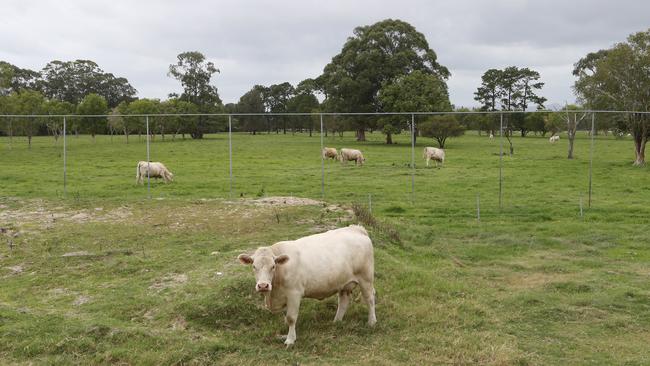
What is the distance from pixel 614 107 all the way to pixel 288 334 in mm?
28039

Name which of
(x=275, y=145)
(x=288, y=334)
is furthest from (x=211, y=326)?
(x=275, y=145)

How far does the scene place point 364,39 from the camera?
158 feet

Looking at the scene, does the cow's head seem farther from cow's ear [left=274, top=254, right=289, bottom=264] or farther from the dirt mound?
the dirt mound

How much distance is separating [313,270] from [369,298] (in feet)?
2.93

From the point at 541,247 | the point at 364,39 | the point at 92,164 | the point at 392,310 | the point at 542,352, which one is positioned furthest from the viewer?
the point at 364,39

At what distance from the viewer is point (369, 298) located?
660cm

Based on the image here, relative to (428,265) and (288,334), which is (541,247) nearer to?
(428,265)

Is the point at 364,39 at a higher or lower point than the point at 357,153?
higher

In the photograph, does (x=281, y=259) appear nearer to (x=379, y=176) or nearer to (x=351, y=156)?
(x=379, y=176)

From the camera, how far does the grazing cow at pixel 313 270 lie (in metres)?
5.87

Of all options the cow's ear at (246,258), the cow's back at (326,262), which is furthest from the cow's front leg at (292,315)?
the cow's ear at (246,258)

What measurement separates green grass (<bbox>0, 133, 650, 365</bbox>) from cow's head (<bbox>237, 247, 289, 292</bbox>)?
726 mm

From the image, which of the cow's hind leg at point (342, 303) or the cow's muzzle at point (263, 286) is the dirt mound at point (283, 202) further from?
the cow's muzzle at point (263, 286)

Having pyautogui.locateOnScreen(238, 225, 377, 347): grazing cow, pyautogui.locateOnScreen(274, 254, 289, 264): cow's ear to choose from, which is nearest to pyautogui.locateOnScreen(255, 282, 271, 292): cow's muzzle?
pyautogui.locateOnScreen(238, 225, 377, 347): grazing cow
